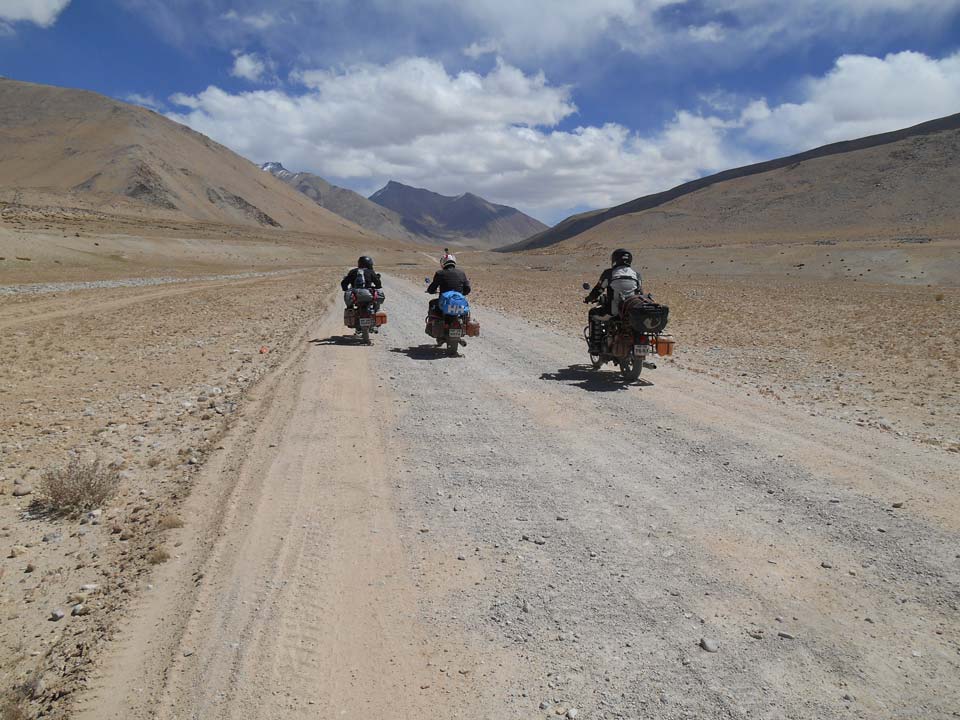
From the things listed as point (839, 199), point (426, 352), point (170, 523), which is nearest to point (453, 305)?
point (426, 352)

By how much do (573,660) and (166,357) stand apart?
42.3 ft

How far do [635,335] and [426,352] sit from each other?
4.70 m

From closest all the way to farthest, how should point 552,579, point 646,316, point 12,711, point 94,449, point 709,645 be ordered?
1. point 12,711
2. point 709,645
3. point 552,579
4. point 94,449
5. point 646,316

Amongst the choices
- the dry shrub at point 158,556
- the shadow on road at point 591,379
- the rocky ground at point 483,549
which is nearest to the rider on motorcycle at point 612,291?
the shadow on road at point 591,379

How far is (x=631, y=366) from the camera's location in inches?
422

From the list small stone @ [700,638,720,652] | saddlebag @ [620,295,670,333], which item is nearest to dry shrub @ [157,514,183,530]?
small stone @ [700,638,720,652]

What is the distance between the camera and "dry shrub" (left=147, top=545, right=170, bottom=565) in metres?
4.60

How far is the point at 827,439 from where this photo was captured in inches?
290

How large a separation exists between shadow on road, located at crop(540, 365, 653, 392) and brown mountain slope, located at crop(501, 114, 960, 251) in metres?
110

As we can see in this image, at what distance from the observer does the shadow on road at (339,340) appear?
14646 millimetres

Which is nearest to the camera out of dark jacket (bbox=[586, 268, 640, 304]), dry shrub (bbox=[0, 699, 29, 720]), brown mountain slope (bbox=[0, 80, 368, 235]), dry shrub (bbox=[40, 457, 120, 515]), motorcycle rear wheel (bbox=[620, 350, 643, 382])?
dry shrub (bbox=[0, 699, 29, 720])

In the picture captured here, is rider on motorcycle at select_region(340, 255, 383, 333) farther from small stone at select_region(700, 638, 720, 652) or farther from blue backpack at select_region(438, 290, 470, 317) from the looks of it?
small stone at select_region(700, 638, 720, 652)

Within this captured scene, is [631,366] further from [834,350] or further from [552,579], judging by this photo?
[834,350]

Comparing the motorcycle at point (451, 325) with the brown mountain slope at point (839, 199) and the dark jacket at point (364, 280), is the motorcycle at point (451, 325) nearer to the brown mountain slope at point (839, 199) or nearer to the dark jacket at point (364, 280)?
the dark jacket at point (364, 280)
